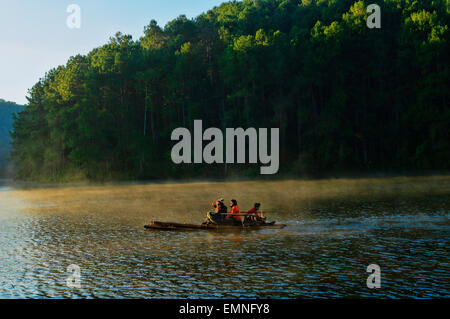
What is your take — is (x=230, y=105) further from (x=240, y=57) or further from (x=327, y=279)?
(x=327, y=279)

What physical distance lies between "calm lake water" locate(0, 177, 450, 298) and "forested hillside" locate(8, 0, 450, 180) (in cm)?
3769

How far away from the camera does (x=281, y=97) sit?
77625mm

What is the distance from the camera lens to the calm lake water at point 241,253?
1485 cm

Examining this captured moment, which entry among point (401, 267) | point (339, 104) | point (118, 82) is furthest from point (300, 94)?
point (401, 267)

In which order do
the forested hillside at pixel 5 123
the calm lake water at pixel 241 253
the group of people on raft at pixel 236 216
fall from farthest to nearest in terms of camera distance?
the forested hillside at pixel 5 123, the group of people on raft at pixel 236 216, the calm lake water at pixel 241 253

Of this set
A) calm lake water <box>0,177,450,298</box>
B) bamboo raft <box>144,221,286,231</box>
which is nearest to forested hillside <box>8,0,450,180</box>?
calm lake water <box>0,177,450,298</box>

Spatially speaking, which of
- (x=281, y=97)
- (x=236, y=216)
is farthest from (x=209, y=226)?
(x=281, y=97)

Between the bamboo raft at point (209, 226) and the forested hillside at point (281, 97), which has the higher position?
the forested hillside at point (281, 97)

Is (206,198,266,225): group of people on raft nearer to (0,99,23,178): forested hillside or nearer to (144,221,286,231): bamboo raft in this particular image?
(144,221,286,231): bamboo raft

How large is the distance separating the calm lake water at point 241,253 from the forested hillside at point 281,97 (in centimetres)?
3769

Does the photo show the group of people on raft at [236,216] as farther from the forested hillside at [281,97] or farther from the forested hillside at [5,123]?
the forested hillside at [5,123]

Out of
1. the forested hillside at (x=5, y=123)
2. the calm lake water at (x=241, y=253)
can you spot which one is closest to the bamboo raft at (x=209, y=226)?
the calm lake water at (x=241, y=253)

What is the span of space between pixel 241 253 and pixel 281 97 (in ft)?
198

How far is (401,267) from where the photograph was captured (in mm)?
16406
